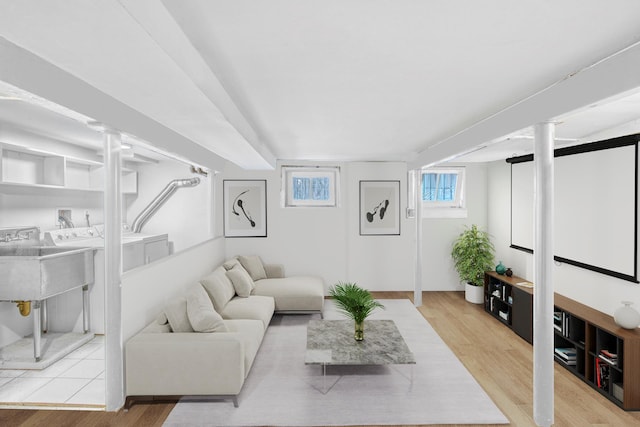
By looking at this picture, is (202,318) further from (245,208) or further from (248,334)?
(245,208)

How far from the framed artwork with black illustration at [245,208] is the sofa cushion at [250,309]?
200 cm

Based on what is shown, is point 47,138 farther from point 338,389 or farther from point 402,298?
point 402,298

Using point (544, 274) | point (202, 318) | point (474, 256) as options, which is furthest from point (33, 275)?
point (474, 256)

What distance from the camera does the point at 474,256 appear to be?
6.56m

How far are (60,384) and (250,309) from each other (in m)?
1.98

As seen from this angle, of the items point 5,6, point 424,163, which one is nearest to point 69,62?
point 5,6

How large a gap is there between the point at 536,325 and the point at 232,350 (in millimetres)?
2430

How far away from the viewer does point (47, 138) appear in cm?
471

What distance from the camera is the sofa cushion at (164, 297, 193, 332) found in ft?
11.8

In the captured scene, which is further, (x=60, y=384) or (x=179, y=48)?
(x=60, y=384)

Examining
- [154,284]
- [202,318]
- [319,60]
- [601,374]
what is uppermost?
[319,60]

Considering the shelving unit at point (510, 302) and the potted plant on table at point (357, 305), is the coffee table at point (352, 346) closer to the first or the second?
the potted plant on table at point (357, 305)

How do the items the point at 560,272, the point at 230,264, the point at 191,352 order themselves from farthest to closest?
the point at 230,264 < the point at 560,272 < the point at 191,352

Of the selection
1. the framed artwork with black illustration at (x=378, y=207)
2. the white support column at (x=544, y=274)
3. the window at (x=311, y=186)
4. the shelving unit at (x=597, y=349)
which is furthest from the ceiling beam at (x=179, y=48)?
the framed artwork with black illustration at (x=378, y=207)
